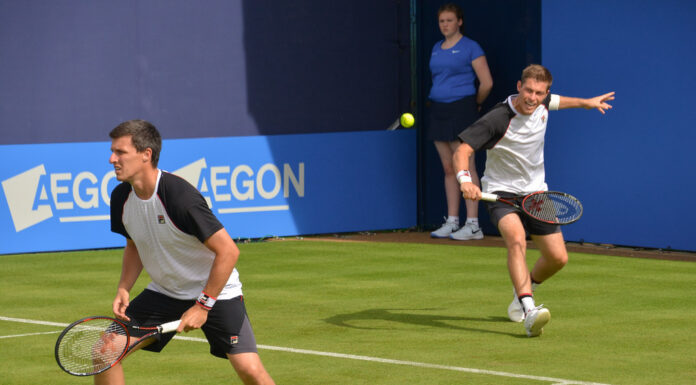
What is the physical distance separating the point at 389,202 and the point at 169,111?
2.89 m

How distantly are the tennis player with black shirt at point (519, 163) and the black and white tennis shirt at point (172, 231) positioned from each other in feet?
9.89

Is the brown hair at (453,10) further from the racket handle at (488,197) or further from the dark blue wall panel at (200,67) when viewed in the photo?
the racket handle at (488,197)

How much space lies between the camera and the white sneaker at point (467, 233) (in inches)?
548

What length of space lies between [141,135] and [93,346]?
0.89 metres

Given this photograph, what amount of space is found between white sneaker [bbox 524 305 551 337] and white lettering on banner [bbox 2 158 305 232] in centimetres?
549

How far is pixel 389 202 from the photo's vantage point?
15.1m

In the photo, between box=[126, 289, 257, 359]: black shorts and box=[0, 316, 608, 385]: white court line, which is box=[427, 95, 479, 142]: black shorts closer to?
box=[0, 316, 608, 385]: white court line

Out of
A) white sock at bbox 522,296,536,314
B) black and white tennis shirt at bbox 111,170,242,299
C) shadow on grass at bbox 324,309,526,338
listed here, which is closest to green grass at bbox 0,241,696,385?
shadow on grass at bbox 324,309,526,338

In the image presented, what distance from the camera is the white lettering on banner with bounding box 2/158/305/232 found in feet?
41.9

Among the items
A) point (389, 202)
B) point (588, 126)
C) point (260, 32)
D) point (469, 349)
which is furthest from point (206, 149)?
point (469, 349)

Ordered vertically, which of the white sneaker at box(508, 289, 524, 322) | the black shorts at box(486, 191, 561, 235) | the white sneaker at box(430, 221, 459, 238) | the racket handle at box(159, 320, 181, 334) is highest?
the racket handle at box(159, 320, 181, 334)

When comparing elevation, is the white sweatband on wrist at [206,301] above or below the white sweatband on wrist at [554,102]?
below

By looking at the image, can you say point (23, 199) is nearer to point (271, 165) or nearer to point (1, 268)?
point (1, 268)

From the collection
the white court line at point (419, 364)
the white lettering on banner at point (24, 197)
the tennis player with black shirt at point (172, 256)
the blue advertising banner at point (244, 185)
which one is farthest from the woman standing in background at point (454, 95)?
the tennis player with black shirt at point (172, 256)
